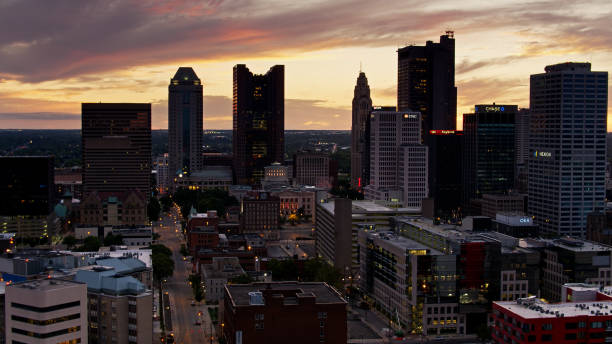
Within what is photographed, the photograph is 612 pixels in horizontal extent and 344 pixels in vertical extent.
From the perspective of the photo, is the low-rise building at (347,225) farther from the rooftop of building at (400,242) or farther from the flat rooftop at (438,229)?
the rooftop of building at (400,242)

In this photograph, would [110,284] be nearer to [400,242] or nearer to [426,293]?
[426,293]

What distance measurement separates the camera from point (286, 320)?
95688mm

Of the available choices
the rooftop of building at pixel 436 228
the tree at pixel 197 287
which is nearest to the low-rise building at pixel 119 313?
the tree at pixel 197 287

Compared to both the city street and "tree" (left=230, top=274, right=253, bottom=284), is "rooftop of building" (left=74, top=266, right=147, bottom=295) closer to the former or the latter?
the city street

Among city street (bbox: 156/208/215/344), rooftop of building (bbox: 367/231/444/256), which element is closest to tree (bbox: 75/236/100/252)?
city street (bbox: 156/208/215/344)

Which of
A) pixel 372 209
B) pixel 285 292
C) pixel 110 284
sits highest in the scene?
pixel 372 209

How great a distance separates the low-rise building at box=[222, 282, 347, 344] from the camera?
9519 cm

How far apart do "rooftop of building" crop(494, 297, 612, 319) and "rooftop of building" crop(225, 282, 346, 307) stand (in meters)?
22.6

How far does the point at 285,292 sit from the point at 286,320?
234 inches

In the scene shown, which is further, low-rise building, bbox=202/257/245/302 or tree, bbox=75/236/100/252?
tree, bbox=75/236/100/252

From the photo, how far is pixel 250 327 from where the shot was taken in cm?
9525

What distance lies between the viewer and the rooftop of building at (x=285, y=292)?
98.2m

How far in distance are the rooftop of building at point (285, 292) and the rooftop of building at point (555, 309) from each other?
22645mm

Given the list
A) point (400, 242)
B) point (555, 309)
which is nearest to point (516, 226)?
point (400, 242)
